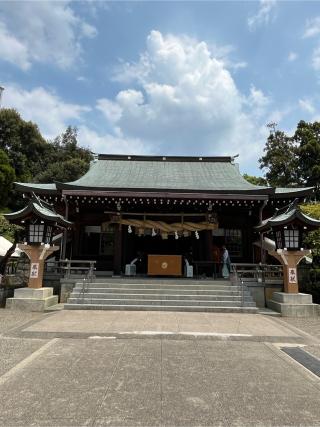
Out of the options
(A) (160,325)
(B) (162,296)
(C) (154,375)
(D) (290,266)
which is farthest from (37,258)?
(D) (290,266)

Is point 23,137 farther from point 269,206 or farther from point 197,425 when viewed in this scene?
point 197,425

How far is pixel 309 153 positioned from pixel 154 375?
1298 inches

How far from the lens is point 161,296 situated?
37.4ft

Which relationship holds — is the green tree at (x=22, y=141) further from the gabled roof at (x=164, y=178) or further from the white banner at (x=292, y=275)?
the white banner at (x=292, y=275)

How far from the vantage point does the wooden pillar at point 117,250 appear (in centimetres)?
1405

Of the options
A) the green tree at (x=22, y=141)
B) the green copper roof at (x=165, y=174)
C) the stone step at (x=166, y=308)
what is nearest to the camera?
the stone step at (x=166, y=308)

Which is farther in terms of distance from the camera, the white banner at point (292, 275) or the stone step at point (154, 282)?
the stone step at point (154, 282)

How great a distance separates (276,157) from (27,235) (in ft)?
99.7

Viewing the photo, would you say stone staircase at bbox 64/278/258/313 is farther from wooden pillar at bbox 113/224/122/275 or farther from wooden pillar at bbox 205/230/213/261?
wooden pillar at bbox 205/230/213/261

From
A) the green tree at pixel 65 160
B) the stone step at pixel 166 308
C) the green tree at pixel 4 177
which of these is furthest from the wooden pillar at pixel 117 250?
the green tree at pixel 65 160

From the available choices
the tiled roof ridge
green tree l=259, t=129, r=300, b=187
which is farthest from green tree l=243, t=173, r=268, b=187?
the tiled roof ridge

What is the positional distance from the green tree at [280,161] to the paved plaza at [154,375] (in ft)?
92.1

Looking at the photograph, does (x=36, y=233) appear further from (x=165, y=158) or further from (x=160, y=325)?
(x=165, y=158)

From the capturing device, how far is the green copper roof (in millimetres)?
→ 15744
